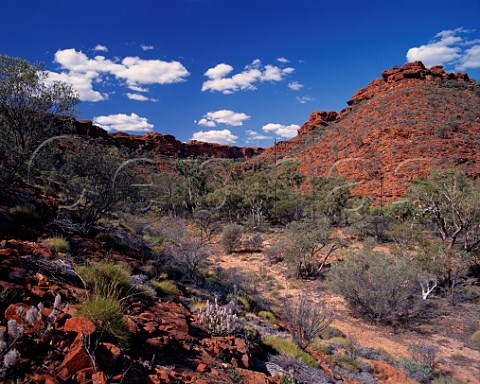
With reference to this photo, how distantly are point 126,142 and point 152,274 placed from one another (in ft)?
251

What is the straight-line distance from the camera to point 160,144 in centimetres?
8731

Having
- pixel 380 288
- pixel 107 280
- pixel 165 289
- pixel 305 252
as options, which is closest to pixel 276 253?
pixel 305 252

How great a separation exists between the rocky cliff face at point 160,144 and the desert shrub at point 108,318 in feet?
181

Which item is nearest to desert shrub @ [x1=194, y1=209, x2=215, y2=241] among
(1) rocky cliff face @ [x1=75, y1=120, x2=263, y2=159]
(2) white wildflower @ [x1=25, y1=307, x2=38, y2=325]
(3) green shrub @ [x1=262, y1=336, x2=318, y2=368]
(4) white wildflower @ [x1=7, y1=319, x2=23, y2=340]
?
(3) green shrub @ [x1=262, y1=336, x2=318, y2=368]

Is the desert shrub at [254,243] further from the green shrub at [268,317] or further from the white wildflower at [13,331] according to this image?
the white wildflower at [13,331]

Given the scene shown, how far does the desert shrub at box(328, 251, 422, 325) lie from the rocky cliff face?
167ft

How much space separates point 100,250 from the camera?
24.8 feet

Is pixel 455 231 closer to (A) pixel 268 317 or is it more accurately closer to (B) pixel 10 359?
(A) pixel 268 317

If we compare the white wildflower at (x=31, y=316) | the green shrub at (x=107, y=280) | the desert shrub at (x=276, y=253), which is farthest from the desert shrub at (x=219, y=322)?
the desert shrub at (x=276, y=253)

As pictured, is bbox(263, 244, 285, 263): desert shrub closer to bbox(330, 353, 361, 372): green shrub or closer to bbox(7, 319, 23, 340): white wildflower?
bbox(330, 353, 361, 372): green shrub

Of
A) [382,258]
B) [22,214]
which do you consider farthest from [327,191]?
[22,214]

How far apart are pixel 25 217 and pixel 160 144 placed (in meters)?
83.7

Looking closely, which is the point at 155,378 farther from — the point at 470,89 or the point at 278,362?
the point at 470,89

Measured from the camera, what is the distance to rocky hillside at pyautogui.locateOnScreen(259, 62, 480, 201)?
33062 mm
